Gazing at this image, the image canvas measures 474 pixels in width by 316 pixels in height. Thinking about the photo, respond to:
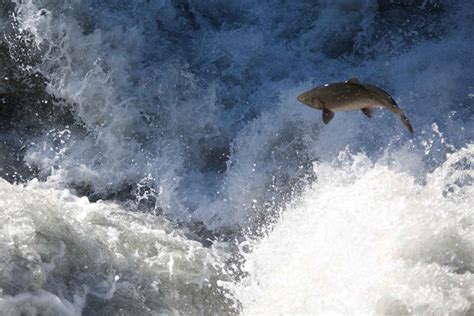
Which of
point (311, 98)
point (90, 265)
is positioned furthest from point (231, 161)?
point (311, 98)

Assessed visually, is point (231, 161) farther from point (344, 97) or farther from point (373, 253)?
point (344, 97)

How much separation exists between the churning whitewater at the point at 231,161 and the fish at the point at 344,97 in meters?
1.03

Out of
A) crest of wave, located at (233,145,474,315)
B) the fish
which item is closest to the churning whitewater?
crest of wave, located at (233,145,474,315)

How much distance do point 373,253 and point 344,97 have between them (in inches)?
44.7

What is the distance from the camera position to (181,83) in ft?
20.6

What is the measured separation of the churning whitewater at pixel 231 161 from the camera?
4.27 meters

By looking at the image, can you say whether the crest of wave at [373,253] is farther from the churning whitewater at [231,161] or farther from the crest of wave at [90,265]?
the crest of wave at [90,265]

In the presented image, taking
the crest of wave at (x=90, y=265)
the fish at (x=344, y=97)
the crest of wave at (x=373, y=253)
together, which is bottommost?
Answer: the crest of wave at (x=373, y=253)

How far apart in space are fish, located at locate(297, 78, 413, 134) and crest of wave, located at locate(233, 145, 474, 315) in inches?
38.4

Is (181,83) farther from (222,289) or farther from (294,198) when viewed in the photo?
(222,289)

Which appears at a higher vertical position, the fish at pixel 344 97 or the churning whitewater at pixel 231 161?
the fish at pixel 344 97

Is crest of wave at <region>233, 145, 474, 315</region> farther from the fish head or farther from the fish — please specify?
the fish head

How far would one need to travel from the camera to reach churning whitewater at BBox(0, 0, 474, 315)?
14.0ft

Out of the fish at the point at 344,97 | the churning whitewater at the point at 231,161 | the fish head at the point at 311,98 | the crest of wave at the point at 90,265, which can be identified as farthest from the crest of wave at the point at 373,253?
the fish head at the point at 311,98
